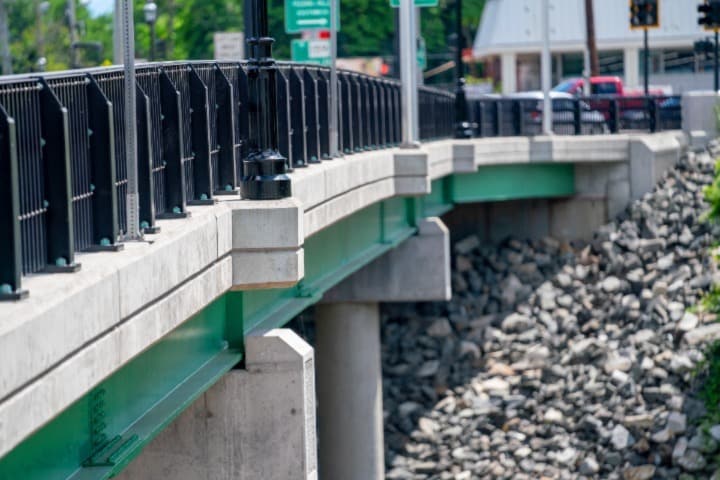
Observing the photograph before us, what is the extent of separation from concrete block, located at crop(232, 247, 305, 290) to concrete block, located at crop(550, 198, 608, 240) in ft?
86.1

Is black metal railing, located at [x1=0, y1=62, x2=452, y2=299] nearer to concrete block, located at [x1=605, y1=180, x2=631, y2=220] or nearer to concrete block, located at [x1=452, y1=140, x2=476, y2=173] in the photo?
concrete block, located at [x1=452, y1=140, x2=476, y2=173]

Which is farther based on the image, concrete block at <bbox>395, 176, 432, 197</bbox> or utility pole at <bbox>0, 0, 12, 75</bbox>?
utility pole at <bbox>0, 0, 12, 75</bbox>

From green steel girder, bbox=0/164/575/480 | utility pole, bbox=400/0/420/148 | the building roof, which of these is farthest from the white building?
green steel girder, bbox=0/164/575/480

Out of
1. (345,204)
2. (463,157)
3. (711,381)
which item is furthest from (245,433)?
(463,157)

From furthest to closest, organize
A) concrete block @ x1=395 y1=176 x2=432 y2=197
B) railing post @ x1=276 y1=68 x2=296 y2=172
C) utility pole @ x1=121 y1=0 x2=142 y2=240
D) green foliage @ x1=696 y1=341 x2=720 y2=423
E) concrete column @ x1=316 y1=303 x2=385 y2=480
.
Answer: concrete column @ x1=316 y1=303 x2=385 y2=480 → green foliage @ x1=696 y1=341 x2=720 y2=423 → concrete block @ x1=395 y1=176 x2=432 y2=197 → railing post @ x1=276 y1=68 x2=296 y2=172 → utility pole @ x1=121 y1=0 x2=142 y2=240

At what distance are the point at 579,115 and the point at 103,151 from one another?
29829 millimetres

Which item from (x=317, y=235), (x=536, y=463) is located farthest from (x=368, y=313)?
(x=317, y=235)

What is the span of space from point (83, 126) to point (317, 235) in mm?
8610

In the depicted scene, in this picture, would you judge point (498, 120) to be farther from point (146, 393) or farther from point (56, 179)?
point (56, 179)

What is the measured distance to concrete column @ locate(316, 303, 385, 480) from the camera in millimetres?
28266

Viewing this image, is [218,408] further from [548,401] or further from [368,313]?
[548,401]

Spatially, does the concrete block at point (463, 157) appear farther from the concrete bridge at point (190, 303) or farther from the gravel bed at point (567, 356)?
the gravel bed at point (567, 356)

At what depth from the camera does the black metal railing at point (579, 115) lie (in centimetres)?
3872

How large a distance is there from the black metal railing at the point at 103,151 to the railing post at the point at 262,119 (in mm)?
158
